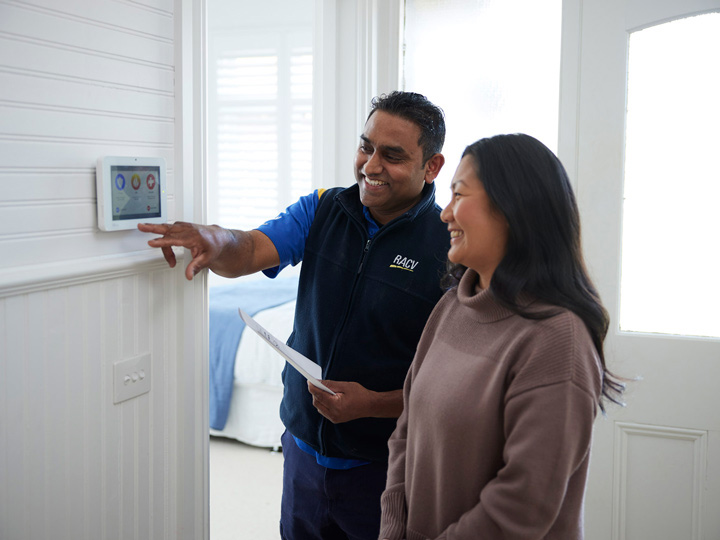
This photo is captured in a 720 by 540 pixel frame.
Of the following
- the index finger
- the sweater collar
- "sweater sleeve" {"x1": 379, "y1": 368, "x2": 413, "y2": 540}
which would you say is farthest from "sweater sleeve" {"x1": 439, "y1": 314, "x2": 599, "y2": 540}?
the index finger

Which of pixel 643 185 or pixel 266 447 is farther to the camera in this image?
pixel 266 447

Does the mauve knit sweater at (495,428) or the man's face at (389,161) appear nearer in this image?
the mauve knit sweater at (495,428)

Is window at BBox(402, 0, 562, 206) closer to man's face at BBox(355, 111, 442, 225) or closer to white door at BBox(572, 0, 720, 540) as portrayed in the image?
white door at BBox(572, 0, 720, 540)

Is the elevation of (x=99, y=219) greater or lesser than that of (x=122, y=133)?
lesser

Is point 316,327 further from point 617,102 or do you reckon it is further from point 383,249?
point 617,102

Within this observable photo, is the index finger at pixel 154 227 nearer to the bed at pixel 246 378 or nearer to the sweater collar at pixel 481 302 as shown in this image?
the sweater collar at pixel 481 302

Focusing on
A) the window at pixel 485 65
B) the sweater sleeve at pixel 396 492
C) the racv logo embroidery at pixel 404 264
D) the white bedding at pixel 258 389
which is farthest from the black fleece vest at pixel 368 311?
the white bedding at pixel 258 389

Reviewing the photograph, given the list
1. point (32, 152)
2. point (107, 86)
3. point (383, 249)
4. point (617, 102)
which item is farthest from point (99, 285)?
point (617, 102)

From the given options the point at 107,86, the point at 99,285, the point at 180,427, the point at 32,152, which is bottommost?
the point at 180,427

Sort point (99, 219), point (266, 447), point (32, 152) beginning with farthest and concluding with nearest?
1. point (266, 447)
2. point (99, 219)
3. point (32, 152)

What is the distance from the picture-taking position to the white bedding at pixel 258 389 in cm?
360

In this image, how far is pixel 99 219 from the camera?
1.45 m

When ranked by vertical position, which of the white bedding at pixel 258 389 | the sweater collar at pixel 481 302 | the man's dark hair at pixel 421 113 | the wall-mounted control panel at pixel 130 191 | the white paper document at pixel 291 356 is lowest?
the white bedding at pixel 258 389

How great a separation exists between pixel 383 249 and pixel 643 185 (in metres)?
0.95
